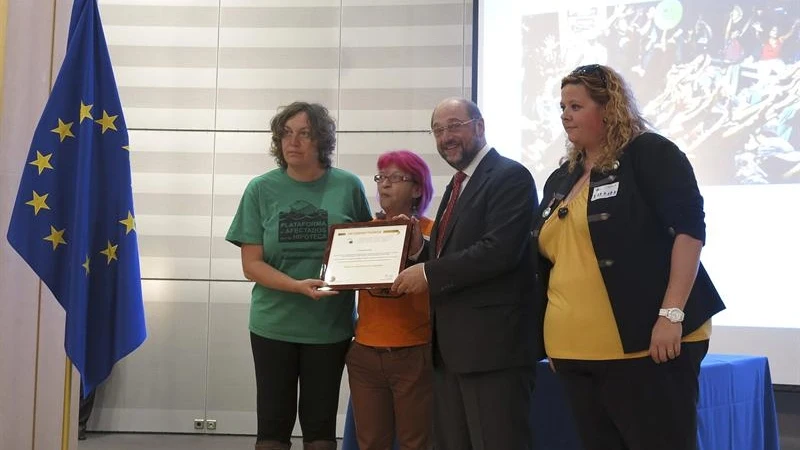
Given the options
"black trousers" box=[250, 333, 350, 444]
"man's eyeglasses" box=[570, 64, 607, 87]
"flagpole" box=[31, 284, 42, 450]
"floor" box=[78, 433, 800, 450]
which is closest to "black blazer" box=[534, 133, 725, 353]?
"man's eyeglasses" box=[570, 64, 607, 87]

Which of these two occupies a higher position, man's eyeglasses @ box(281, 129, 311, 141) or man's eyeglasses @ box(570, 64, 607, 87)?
man's eyeglasses @ box(570, 64, 607, 87)

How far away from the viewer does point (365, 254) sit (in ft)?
8.45

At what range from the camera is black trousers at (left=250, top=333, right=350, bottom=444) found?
2660mm

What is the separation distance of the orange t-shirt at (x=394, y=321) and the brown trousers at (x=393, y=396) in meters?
0.03

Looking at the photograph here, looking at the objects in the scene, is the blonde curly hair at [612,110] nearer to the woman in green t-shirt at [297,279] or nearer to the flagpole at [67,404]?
the woman in green t-shirt at [297,279]

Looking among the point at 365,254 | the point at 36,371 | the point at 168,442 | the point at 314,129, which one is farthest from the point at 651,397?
the point at 168,442

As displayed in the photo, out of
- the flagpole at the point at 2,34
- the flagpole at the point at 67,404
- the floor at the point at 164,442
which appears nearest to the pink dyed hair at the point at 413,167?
the flagpole at the point at 67,404

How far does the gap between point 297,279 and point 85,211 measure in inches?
32.6

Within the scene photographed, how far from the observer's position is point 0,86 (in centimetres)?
314

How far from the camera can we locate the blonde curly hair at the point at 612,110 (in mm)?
1973

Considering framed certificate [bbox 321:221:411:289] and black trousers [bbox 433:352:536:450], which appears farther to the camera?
framed certificate [bbox 321:221:411:289]

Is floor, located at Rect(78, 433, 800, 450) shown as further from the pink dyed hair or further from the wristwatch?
the wristwatch

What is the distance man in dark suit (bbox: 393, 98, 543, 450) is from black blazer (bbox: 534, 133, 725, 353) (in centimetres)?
36

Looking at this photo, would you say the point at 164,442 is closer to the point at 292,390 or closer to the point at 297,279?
the point at 292,390
